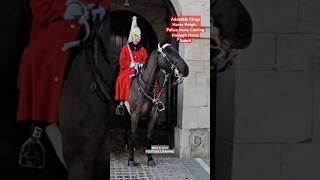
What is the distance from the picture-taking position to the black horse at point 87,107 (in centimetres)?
315

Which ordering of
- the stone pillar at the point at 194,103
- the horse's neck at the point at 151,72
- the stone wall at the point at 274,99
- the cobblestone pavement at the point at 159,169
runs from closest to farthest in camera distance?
the stone wall at the point at 274,99 < the cobblestone pavement at the point at 159,169 < the horse's neck at the point at 151,72 < the stone pillar at the point at 194,103

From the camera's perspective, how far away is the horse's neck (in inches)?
264

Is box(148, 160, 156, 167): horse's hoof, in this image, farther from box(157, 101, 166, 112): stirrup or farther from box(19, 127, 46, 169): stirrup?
box(19, 127, 46, 169): stirrup

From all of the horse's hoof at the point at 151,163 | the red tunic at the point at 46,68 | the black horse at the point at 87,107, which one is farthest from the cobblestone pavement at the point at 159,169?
the red tunic at the point at 46,68

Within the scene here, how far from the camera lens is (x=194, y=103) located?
25.0 feet

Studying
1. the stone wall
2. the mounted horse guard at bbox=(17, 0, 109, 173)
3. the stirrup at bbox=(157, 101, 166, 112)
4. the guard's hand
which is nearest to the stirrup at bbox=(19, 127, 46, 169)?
the mounted horse guard at bbox=(17, 0, 109, 173)

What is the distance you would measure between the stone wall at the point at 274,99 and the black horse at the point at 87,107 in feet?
3.21

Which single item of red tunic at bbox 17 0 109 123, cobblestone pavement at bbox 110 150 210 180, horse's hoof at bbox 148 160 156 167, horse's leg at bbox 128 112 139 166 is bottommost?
cobblestone pavement at bbox 110 150 210 180

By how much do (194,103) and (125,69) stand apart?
1.59 meters

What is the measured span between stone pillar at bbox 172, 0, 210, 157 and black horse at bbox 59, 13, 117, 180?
4142 mm

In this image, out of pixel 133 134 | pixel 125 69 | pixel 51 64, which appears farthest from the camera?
pixel 133 134

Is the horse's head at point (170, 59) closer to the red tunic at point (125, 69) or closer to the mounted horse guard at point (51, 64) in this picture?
the red tunic at point (125, 69)

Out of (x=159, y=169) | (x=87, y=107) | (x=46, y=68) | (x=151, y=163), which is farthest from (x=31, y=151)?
(x=151, y=163)

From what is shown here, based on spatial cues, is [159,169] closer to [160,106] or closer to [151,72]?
[160,106]
